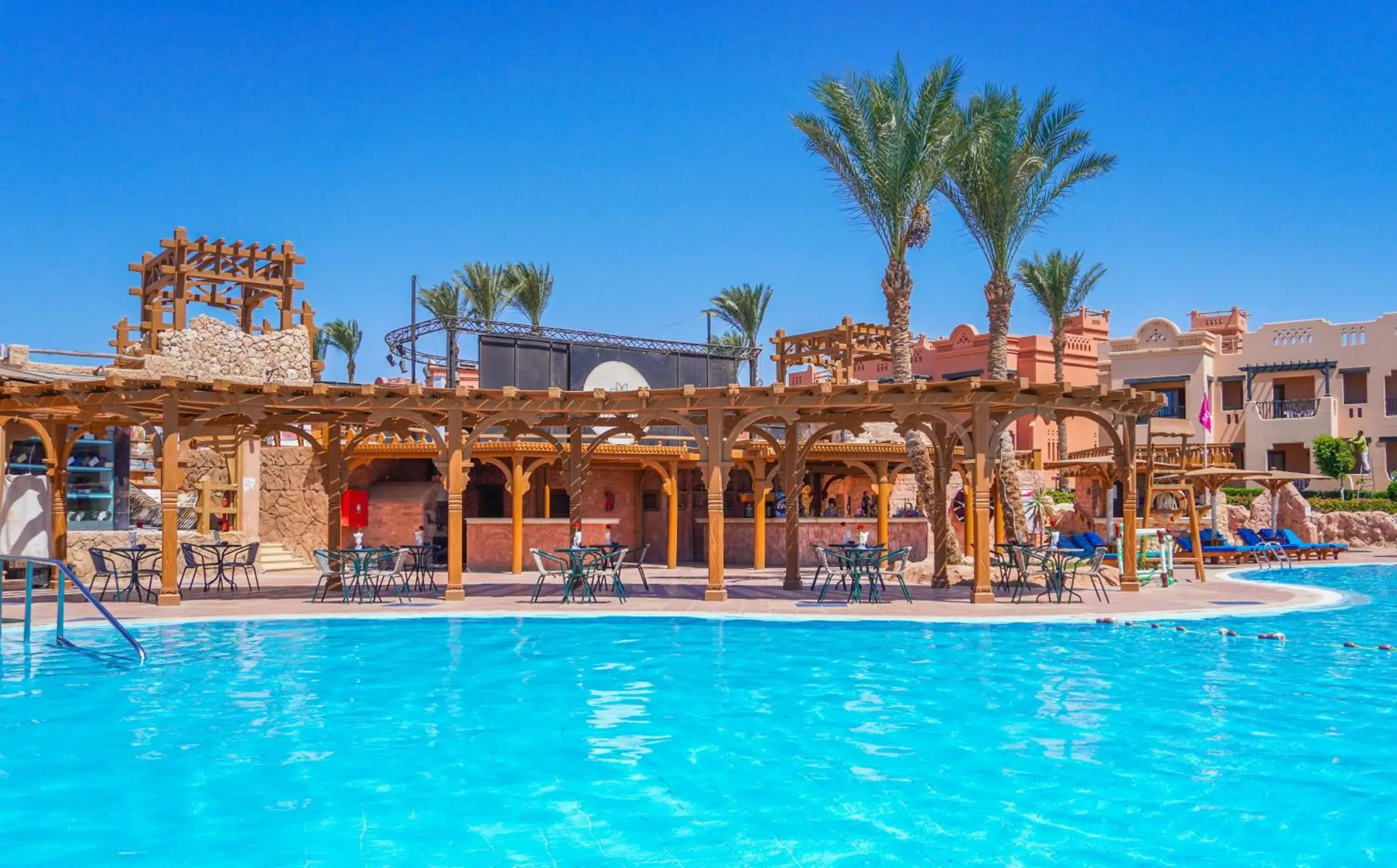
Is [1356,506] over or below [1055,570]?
over

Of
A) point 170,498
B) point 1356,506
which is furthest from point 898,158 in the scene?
point 1356,506

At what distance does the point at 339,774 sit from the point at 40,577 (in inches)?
597

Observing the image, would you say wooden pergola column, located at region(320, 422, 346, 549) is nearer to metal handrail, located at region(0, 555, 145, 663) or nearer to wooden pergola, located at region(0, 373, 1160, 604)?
wooden pergola, located at region(0, 373, 1160, 604)

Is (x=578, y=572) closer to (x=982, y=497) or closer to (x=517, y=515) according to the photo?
(x=982, y=497)

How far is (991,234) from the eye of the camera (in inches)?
787

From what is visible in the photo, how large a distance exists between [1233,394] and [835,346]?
60.2ft

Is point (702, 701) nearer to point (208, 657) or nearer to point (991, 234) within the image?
point (208, 657)

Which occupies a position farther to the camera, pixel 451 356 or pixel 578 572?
pixel 451 356

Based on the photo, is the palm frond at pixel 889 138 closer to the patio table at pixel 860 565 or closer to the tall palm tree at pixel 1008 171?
the tall palm tree at pixel 1008 171

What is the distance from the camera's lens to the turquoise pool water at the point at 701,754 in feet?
18.7

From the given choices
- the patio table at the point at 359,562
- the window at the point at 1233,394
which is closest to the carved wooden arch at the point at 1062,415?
the patio table at the point at 359,562

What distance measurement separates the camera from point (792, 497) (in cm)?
1884

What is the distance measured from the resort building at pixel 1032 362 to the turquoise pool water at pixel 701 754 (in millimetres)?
30049

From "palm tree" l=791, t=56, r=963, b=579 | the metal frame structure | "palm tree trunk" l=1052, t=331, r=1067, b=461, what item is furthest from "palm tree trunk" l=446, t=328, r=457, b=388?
"palm tree trunk" l=1052, t=331, r=1067, b=461
